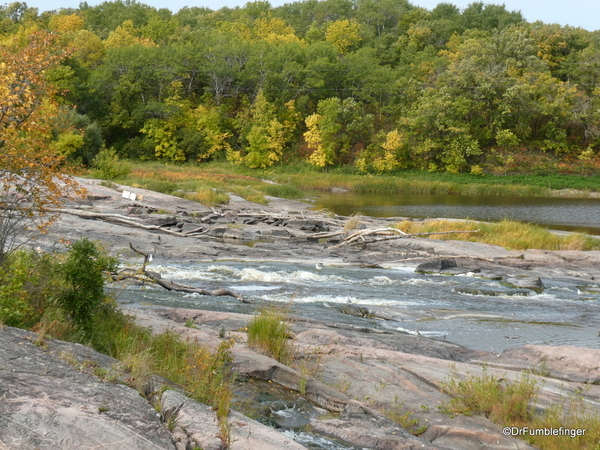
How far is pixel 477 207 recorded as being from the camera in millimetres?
45250

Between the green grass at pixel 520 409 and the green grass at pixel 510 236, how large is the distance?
57.6 ft

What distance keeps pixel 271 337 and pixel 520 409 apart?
157 inches

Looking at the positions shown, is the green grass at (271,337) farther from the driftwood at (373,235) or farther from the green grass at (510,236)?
the green grass at (510,236)

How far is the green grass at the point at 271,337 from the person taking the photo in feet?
31.8

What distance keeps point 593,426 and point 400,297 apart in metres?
10.0

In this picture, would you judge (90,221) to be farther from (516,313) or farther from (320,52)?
(320,52)

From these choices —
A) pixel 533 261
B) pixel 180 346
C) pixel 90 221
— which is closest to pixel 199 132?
pixel 90 221

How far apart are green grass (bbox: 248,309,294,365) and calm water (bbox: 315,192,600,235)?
27940mm

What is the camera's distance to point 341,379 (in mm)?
8852

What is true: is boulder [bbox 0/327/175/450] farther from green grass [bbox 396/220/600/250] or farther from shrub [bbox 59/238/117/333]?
green grass [bbox 396/220/600/250]

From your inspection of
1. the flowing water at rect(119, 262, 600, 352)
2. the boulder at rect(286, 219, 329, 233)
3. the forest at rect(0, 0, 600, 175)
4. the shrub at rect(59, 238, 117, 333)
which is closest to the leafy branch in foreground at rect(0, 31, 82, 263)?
the shrub at rect(59, 238, 117, 333)

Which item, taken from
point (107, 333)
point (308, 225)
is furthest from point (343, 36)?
point (107, 333)

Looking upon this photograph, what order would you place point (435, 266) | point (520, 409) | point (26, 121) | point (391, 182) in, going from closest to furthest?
1. point (520, 409)
2. point (26, 121)
3. point (435, 266)
4. point (391, 182)

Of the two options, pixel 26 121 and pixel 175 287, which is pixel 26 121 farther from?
pixel 175 287
